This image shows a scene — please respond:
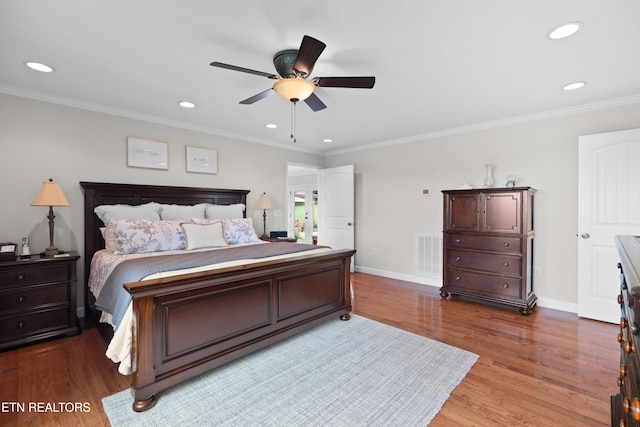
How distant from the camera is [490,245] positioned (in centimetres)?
375

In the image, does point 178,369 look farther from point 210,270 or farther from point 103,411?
point 210,270

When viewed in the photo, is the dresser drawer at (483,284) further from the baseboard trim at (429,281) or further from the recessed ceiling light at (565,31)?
the recessed ceiling light at (565,31)

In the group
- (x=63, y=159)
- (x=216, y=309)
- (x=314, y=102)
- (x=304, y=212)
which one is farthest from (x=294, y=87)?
(x=304, y=212)

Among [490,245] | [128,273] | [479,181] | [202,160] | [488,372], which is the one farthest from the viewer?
[202,160]

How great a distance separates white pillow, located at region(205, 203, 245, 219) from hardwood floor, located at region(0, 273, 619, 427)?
1809 mm

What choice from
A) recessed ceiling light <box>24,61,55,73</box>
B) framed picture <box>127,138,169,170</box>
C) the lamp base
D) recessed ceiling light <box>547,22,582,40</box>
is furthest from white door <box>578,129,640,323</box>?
the lamp base

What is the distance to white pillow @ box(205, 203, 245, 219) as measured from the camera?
13.5ft

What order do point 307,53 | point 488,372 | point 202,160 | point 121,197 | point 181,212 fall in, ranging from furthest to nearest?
point 202,160 → point 181,212 → point 121,197 → point 488,372 → point 307,53

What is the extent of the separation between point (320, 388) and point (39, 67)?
344 cm

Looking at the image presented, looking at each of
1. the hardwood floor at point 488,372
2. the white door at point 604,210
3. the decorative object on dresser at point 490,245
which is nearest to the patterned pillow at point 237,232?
Answer: the hardwood floor at point 488,372

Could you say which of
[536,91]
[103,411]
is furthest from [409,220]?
[103,411]

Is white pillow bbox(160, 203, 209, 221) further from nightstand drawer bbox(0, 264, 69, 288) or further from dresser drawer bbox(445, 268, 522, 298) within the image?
dresser drawer bbox(445, 268, 522, 298)

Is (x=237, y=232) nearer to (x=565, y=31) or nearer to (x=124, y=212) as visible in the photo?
(x=124, y=212)

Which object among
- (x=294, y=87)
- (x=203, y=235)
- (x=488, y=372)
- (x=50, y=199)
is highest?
(x=294, y=87)
